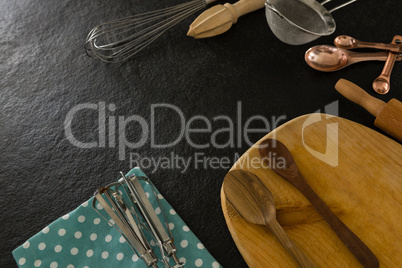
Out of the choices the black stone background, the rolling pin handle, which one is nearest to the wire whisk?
the black stone background

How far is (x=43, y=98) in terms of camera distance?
29.5 inches

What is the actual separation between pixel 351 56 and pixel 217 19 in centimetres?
23

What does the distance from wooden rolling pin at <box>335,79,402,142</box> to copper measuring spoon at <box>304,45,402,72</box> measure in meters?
0.05

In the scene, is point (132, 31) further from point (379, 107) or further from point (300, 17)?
point (379, 107)

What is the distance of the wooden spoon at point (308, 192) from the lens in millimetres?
566

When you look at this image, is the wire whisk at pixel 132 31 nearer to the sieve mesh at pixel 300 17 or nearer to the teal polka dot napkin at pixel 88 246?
the sieve mesh at pixel 300 17

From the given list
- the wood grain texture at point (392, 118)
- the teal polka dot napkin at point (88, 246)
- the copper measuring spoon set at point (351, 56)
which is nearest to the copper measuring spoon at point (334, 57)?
the copper measuring spoon set at point (351, 56)

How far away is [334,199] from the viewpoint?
0.61 meters

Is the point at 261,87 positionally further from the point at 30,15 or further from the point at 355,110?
the point at 30,15

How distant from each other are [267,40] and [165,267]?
429 millimetres

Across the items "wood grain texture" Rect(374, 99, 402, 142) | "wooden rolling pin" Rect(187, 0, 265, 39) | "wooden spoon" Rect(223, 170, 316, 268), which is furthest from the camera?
"wooden rolling pin" Rect(187, 0, 265, 39)

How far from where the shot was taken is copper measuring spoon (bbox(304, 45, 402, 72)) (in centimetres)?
74

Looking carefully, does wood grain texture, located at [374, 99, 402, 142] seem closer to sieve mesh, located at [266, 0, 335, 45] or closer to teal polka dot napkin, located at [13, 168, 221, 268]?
sieve mesh, located at [266, 0, 335, 45]

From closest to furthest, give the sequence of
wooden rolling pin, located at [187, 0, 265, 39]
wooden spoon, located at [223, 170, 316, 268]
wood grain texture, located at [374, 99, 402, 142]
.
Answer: wooden spoon, located at [223, 170, 316, 268], wood grain texture, located at [374, 99, 402, 142], wooden rolling pin, located at [187, 0, 265, 39]
